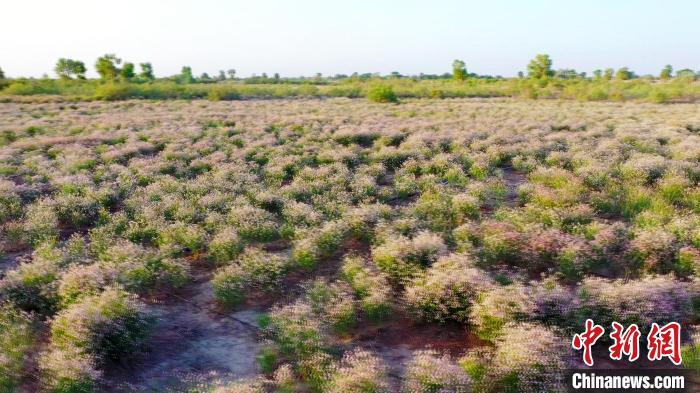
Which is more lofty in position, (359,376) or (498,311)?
(498,311)

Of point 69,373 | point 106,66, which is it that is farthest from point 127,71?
point 69,373

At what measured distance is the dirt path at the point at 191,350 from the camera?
17.3ft

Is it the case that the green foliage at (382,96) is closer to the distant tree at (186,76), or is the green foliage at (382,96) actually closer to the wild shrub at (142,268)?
the wild shrub at (142,268)

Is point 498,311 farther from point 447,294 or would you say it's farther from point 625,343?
point 625,343

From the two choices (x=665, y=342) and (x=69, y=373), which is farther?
(x=665, y=342)

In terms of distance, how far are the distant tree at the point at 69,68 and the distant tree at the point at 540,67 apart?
72220 millimetres

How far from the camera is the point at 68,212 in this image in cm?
1045

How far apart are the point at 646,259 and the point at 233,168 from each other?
1083 centimetres

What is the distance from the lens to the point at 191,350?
19.4 ft

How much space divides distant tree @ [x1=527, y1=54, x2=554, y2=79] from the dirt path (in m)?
77.9

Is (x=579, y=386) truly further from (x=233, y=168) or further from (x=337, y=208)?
Answer: (x=233, y=168)

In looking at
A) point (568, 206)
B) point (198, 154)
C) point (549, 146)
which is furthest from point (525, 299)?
point (198, 154)

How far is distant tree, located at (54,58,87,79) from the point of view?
7438 centimetres

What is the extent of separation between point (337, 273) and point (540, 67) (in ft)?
255
